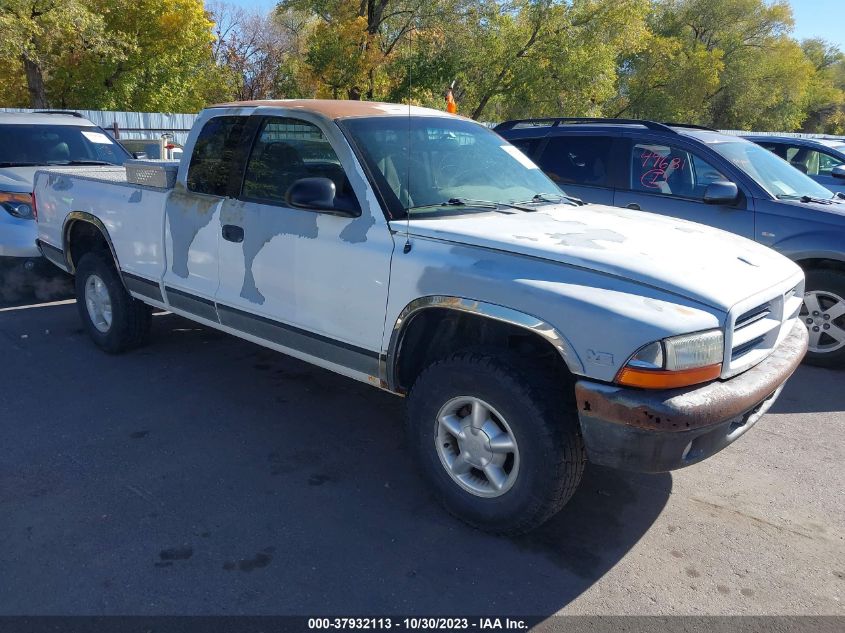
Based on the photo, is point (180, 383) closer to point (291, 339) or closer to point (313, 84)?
point (291, 339)

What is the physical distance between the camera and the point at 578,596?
2.86 meters

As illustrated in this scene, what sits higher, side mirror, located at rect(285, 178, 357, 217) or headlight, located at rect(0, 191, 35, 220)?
side mirror, located at rect(285, 178, 357, 217)

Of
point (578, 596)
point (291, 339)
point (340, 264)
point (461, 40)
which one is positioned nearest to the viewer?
point (578, 596)

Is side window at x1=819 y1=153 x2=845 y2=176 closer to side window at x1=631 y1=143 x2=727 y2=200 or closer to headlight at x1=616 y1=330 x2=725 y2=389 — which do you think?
side window at x1=631 y1=143 x2=727 y2=200

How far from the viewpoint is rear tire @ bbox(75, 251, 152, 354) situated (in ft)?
17.7

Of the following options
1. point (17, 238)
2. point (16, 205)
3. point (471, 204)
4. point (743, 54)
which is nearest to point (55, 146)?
point (16, 205)

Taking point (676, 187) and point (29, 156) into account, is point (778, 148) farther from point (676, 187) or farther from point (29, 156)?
point (29, 156)

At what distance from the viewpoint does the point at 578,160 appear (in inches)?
276

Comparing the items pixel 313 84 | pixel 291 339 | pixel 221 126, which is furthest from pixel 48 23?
pixel 291 339

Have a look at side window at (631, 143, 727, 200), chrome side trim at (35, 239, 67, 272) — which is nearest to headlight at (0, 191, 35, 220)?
chrome side trim at (35, 239, 67, 272)

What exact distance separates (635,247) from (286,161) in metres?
2.09

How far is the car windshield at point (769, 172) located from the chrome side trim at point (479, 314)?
4099 millimetres

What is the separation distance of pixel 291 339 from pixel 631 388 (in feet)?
6.59

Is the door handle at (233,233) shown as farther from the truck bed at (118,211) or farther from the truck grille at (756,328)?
the truck grille at (756,328)
